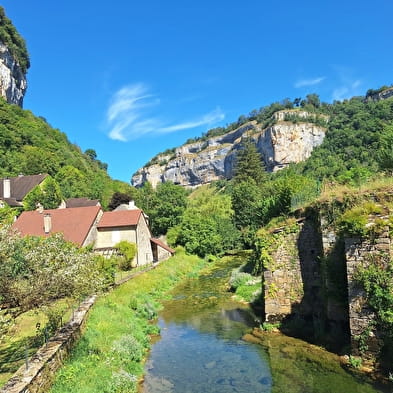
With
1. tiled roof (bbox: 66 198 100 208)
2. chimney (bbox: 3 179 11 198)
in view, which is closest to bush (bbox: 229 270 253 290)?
tiled roof (bbox: 66 198 100 208)

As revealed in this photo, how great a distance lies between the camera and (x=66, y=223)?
3322cm

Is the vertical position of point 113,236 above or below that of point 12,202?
below

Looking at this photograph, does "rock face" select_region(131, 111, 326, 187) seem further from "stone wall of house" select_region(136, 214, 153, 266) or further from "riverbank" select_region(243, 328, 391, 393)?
"riverbank" select_region(243, 328, 391, 393)

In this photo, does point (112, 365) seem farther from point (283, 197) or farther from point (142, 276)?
point (142, 276)

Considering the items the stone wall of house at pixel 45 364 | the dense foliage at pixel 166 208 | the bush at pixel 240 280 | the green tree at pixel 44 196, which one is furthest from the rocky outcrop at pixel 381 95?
the stone wall of house at pixel 45 364

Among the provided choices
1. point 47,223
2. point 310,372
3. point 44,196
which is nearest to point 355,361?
point 310,372

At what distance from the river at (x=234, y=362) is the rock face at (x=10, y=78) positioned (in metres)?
99.1

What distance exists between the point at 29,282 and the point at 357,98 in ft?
504

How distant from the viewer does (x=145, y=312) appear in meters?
18.3

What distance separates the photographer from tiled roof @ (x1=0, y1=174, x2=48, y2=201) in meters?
50.3

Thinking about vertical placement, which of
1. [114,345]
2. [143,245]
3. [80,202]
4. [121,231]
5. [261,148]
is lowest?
[114,345]

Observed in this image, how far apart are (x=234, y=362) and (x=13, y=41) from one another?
125822 mm

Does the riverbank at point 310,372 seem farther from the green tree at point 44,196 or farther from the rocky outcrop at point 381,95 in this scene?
the rocky outcrop at point 381,95

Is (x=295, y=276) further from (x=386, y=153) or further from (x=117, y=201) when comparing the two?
(x=117, y=201)
